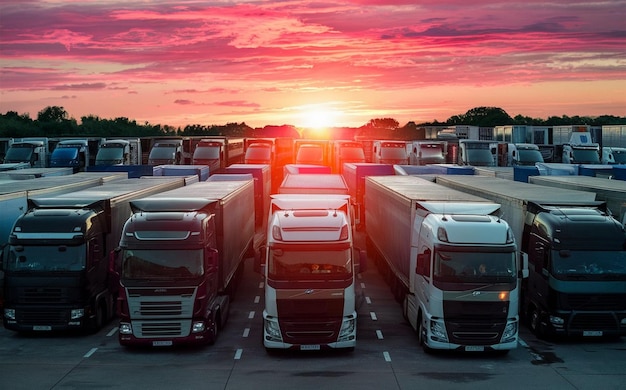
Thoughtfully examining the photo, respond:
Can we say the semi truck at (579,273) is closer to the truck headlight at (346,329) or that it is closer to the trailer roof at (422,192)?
the trailer roof at (422,192)

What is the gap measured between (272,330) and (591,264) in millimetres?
8320

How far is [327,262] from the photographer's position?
17172 millimetres

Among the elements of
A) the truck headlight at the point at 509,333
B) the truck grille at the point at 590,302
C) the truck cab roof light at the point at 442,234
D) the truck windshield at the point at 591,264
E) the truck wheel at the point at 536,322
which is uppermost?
the truck cab roof light at the point at 442,234

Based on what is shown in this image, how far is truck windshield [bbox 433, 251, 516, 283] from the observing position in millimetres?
16969

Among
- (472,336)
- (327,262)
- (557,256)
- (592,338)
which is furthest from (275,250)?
Result: (592,338)

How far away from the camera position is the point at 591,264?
60.3 feet

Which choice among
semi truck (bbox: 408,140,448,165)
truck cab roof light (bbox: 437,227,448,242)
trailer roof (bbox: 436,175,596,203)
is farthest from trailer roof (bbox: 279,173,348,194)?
semi truck (bbox: 408,140,448,165)

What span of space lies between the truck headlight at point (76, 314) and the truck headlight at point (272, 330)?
559 cm

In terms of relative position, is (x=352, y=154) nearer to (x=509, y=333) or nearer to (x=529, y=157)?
(x=529, y=157)

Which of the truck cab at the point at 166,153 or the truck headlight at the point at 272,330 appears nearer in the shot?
the truck headlight at the point at 272,330

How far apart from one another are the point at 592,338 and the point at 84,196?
50.9 ft

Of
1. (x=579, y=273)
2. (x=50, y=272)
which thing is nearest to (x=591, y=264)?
(x=579, y=273)

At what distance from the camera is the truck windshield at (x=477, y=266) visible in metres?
17.0

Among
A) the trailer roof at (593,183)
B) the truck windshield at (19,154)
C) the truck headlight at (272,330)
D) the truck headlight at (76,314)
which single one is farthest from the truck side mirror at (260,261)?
the truck windshield at (19,154)
